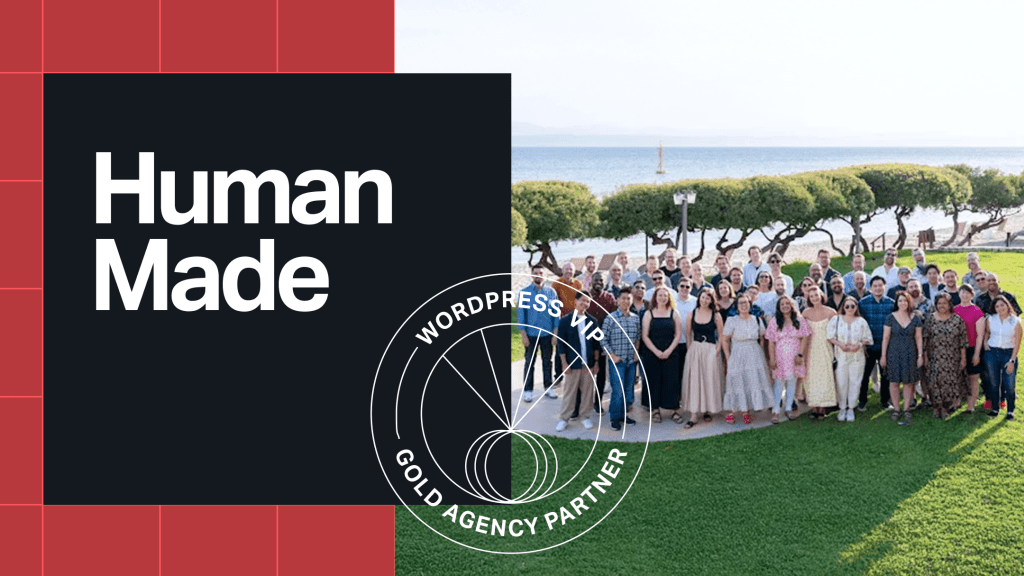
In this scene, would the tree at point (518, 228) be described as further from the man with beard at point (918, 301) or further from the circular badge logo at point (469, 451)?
the man with beard at point (918, 301)

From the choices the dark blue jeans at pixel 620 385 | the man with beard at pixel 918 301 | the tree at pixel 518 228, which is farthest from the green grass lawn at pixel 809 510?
the tree at pixel 518 228

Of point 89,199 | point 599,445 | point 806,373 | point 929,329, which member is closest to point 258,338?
point 89,199

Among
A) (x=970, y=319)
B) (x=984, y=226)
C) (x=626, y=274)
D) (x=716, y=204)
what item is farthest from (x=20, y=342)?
(x=984, y=226)

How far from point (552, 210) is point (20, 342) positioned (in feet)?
55.7

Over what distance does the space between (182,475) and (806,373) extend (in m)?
7.27

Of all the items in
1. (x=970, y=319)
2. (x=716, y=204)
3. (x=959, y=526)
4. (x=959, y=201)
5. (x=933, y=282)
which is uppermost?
(x=959, y=201)

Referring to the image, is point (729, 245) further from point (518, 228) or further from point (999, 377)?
point (999, 377)

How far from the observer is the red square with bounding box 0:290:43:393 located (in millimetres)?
8180

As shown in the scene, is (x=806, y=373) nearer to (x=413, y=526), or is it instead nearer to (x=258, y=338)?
(x=413, y=526)

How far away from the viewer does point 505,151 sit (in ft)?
28.9

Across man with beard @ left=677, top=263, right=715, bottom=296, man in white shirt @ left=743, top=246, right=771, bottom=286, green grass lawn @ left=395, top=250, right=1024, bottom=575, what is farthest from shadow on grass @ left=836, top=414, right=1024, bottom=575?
man in white shirt @ left=743, top=246, right=771, bottom=286

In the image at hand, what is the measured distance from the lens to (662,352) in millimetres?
11141

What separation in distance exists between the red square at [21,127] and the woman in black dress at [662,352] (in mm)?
6850

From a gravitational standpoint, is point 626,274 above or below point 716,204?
below
